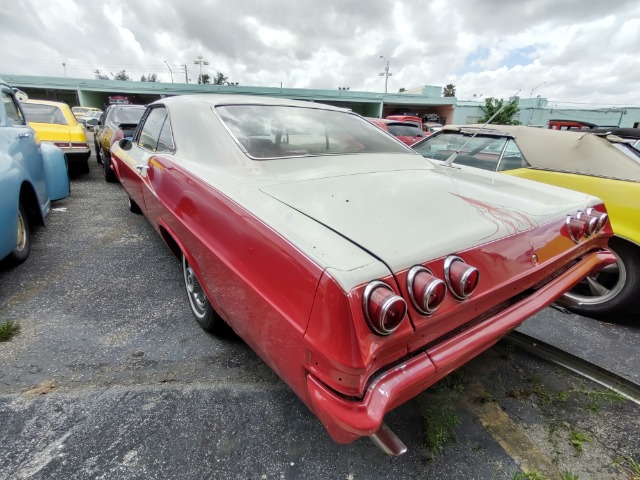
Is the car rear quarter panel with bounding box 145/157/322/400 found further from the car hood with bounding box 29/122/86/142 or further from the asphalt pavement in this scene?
the car hood with bounding box 29/122/86/142

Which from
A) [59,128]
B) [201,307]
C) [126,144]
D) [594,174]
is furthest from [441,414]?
[59,128]

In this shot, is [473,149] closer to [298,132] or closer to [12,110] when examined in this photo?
[298,132]

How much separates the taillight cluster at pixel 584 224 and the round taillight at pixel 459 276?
959mm

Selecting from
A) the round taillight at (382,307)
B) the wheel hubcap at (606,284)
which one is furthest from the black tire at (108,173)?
the wheel hubcap at (606,284)

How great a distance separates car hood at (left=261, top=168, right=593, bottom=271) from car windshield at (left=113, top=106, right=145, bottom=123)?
781 cm

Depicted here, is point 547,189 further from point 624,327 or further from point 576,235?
point 624,327

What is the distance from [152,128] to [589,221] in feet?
11.6

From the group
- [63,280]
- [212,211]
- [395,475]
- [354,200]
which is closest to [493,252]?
[354,200]

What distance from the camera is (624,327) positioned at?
2.89 metres

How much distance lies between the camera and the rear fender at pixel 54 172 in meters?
4.43

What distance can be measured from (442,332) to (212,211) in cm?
120

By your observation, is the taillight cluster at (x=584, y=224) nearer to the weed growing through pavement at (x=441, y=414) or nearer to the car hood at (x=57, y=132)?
the weed growing through pavement at (x=441, y=414)

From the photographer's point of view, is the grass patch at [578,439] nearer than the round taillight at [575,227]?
Yes

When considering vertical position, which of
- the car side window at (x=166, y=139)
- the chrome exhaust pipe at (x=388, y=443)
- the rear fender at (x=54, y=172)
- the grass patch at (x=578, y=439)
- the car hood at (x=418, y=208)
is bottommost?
the grass patch at (x=578, y=439)
